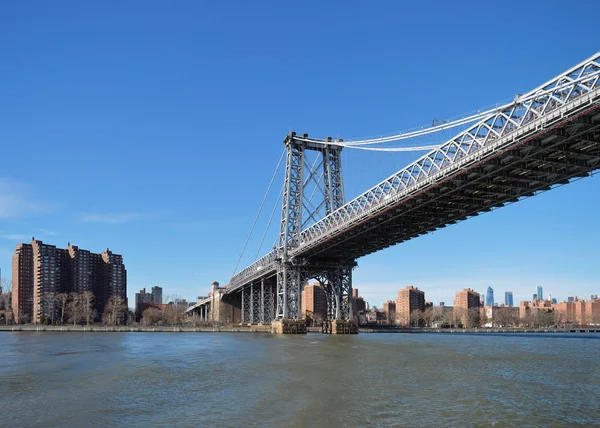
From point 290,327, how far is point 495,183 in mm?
41103

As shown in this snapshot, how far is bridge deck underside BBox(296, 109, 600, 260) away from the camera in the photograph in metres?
37.7

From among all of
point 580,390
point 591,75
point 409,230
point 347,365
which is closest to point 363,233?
point 409,230

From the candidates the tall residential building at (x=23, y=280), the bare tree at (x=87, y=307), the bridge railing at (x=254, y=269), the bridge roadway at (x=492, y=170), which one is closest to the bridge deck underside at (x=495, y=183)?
the bridge roadway at (x=492, y=170)

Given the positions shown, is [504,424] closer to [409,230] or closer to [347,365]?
[347,365]

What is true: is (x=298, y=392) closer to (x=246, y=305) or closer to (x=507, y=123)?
(x=507, y=123)

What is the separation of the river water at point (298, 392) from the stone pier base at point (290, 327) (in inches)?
1583

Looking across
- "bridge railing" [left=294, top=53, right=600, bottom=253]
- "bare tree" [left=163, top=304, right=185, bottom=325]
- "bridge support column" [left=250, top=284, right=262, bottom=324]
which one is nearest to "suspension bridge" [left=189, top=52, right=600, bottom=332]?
"bridge railing" [left=294, top=53, right=600, bottom=253]

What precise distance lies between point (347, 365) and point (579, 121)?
20741 millimetres

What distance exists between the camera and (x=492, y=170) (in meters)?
44.0

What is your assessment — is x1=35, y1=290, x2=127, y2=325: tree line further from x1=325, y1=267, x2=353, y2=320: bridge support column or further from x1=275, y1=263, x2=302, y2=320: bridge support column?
x1=325, y1=267, x2=353, y2=320: bridge support column

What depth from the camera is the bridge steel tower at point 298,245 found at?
81.5 meters

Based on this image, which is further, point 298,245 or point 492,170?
point 298,245

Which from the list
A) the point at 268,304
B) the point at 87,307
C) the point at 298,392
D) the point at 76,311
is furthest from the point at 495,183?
the point at 76,311

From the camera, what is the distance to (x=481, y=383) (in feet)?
88.9
